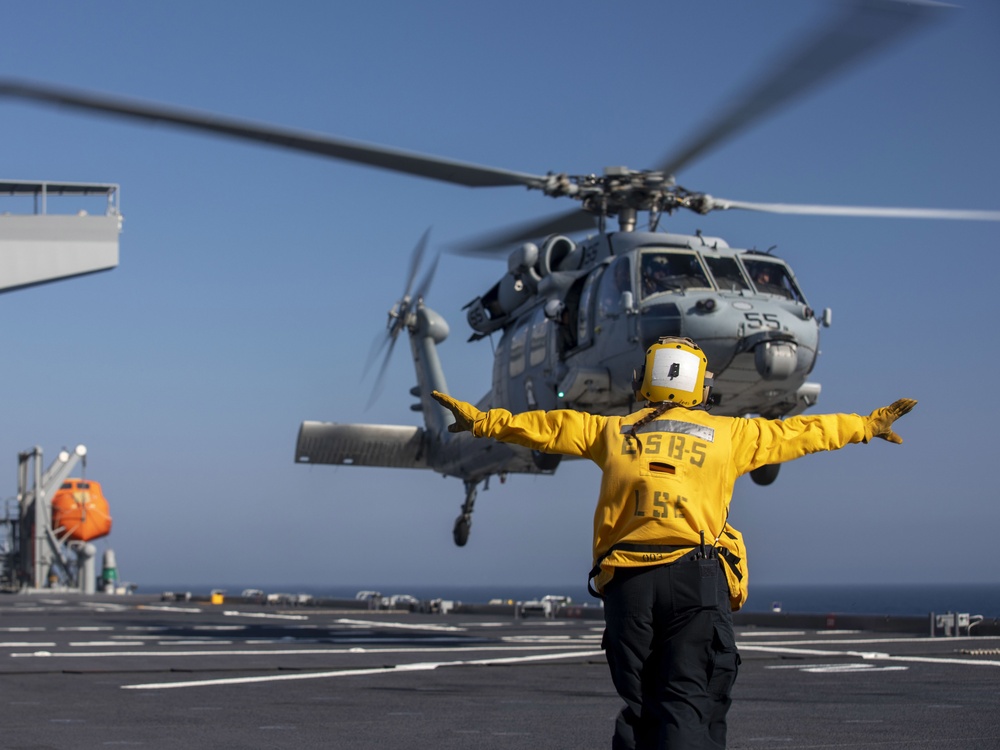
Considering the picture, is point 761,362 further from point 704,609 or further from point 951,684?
point 704,609

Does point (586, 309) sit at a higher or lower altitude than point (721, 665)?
higher

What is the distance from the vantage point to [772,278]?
1702 centimetres

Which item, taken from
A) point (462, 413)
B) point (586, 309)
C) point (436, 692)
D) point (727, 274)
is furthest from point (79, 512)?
point (462, 413)

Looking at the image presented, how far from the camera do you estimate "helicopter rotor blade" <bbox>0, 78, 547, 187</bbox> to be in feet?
46.5

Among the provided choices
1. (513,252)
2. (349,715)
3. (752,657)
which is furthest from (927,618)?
(349,715)

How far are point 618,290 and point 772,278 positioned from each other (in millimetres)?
2271

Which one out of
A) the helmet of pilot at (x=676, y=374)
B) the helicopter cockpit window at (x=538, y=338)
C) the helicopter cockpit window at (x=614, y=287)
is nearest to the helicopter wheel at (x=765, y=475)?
the helicopter cockpit window at (x=614, y=287)

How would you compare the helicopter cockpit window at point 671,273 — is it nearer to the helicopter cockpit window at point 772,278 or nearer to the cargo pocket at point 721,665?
the helicopter cockpit window at point 772,278

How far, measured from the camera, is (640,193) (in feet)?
60.1

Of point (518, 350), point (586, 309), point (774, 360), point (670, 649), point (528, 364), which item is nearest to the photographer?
point (670, 649)

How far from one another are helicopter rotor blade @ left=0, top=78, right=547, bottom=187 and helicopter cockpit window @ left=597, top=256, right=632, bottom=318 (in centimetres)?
206

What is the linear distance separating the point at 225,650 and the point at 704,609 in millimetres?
12205

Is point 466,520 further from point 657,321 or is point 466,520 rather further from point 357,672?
point 357,672

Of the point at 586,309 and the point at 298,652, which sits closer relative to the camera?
the point at 298,652
